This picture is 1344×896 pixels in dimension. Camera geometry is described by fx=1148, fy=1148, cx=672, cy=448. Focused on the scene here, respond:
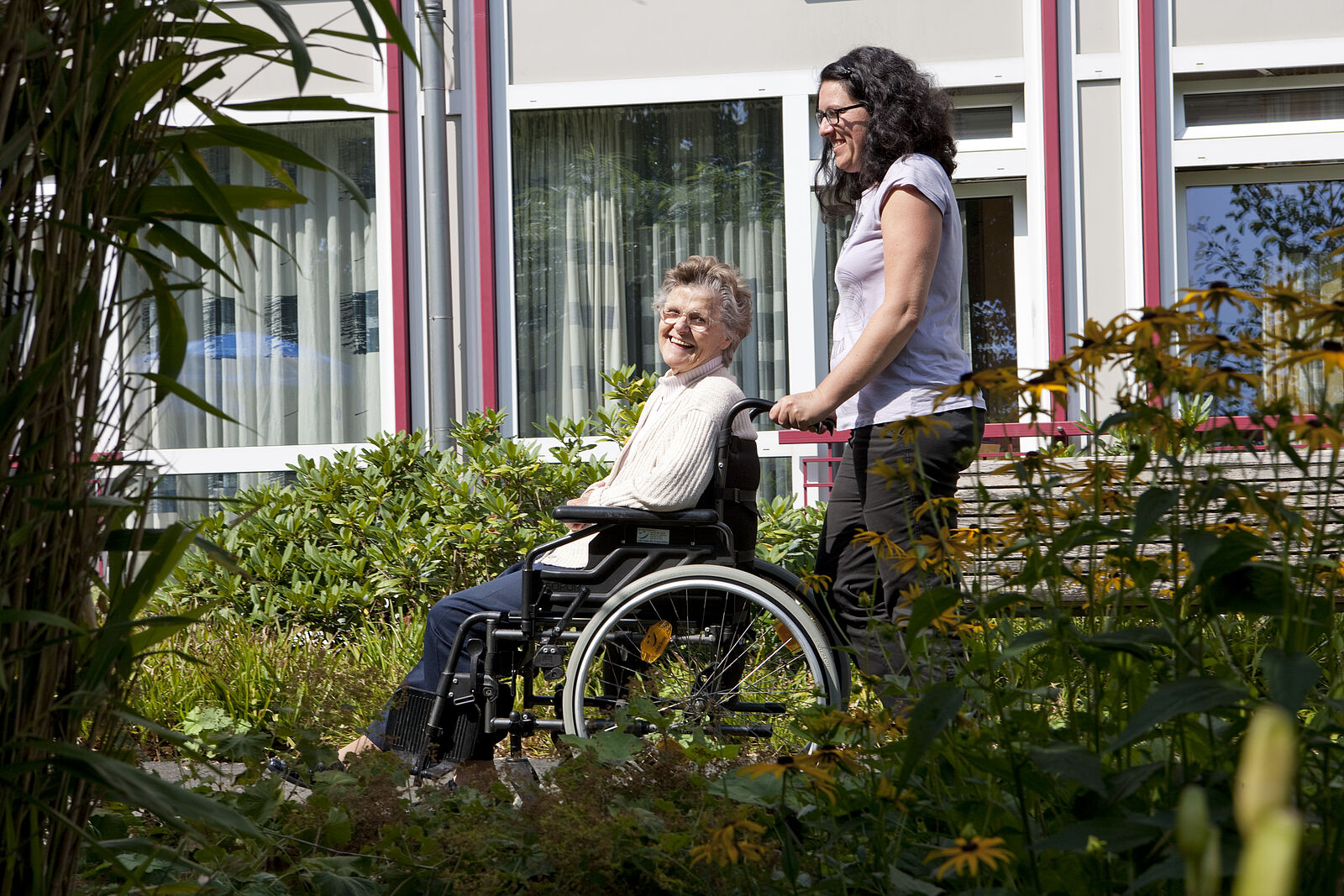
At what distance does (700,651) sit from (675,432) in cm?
61

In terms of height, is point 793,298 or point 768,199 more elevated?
point 768,199

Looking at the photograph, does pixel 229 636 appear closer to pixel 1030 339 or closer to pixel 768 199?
pixel 768 199

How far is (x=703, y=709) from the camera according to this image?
2906mm

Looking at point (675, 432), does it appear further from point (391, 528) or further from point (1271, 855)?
point (1271, 855)

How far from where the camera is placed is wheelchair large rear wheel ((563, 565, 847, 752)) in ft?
9.31

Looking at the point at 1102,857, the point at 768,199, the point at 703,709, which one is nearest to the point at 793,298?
the point at 768,199

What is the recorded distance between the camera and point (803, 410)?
2.62m

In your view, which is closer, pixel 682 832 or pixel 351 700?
pixel 682 832

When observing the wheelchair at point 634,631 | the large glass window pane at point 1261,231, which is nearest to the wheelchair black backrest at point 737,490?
the wheelchair at point 634,631

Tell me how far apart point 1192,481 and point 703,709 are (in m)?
1.90

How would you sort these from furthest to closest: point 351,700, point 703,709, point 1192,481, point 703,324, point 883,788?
point 703,324
point 351,700
point 703,709
point 883,788
point 1192,481

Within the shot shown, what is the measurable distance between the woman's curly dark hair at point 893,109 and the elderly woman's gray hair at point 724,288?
0.75 metres

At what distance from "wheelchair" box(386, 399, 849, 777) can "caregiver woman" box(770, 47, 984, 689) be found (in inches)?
10.5

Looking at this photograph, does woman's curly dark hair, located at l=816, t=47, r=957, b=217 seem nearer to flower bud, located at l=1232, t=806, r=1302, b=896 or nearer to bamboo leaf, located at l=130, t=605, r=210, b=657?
bamboo leaf, located at l=130, t=605, r=210, b=657
